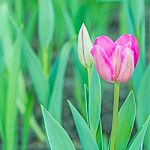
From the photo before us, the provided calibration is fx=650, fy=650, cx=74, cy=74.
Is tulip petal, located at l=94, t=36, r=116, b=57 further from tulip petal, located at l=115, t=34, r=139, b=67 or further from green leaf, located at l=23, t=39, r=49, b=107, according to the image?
green leaf, located at l=23, t=39, r=49, b=107

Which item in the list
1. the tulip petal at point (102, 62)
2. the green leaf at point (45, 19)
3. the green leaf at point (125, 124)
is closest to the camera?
the tulip petal at point (102, 62)

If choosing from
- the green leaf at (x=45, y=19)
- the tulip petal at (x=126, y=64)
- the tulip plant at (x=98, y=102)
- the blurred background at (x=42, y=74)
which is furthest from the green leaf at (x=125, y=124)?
the green leaf at (x=45, y=19)

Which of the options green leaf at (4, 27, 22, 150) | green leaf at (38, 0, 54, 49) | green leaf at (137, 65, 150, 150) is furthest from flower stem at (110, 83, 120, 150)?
green leaf at (38, 0, 54, 49)

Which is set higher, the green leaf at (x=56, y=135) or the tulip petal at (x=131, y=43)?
the tulip petal at (x=131, y=43)

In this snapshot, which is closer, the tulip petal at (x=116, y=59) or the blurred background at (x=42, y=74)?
the tulip petal at (x=116, y=59)

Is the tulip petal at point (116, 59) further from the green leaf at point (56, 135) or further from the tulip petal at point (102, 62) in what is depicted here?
the green leaf at point (56, 135)

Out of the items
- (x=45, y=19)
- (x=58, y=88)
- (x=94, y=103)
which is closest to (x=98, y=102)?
(x=94, y=103)
